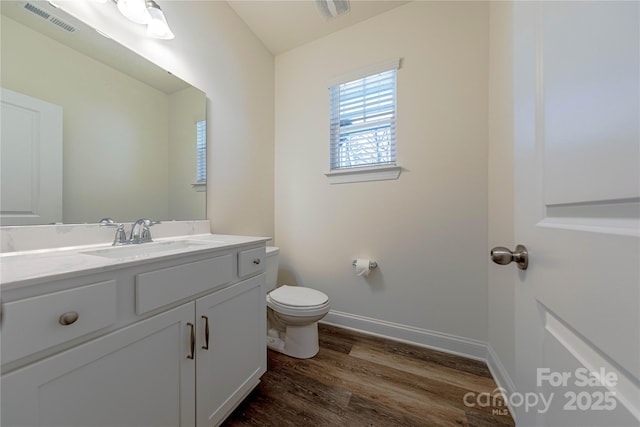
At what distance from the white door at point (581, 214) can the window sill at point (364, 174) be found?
120 centimetres

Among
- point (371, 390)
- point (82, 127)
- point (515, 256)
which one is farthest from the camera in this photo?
point (371, 390)

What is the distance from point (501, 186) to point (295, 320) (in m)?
1.47

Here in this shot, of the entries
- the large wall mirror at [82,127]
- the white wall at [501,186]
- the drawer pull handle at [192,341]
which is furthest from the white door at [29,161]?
the white wall at [501,186]

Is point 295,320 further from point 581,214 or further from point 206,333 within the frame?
point 581,214

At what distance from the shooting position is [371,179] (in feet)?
5.89

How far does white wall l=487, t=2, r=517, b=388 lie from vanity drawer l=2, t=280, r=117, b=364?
163cm

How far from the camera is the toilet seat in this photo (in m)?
1.44

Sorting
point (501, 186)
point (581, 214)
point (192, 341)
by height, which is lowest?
point (192, 341)

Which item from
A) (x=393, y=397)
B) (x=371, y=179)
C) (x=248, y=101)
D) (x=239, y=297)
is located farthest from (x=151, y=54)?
(x=393, y=397)

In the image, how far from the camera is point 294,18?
5.86 feet

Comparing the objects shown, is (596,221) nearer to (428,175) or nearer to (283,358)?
(428,175)

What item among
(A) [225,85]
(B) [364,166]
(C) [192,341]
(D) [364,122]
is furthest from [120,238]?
(D) [364,122]

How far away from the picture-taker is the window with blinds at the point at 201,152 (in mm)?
1479

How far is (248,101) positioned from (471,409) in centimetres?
251
